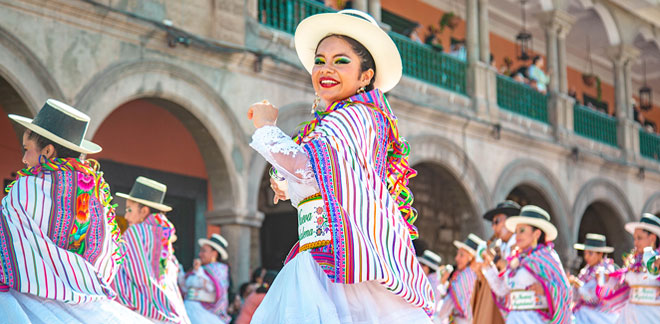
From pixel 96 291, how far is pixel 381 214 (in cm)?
195

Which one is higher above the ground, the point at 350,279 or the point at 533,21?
the point at 533,21

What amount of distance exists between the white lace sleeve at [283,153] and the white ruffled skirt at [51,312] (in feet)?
5.38

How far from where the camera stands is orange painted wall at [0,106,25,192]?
11.0m

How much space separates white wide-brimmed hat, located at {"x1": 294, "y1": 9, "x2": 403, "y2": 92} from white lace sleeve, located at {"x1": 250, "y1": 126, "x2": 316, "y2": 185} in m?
0.65

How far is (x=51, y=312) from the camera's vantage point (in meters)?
4.46

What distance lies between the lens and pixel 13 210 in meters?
4.63

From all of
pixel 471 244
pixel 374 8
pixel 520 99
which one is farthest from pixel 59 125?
pixel 520 99

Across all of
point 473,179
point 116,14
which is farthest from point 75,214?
point 473,179

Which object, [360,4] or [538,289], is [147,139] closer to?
[360,4]

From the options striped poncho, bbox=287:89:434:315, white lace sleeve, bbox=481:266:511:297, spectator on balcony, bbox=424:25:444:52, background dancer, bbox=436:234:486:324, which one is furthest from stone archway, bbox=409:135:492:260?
striped poncho, bbox=287:89:434:315

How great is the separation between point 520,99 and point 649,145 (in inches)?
228

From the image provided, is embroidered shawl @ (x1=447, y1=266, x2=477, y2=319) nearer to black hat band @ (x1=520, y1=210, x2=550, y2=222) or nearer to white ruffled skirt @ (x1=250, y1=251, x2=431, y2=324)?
black hat band @ (x1=520, y1=210, x2=550, y2=222)

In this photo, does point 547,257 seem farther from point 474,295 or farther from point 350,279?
point 350,279

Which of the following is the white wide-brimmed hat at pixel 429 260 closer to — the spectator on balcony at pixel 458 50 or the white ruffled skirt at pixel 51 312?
the spectator on balcony at pixel 458 50
